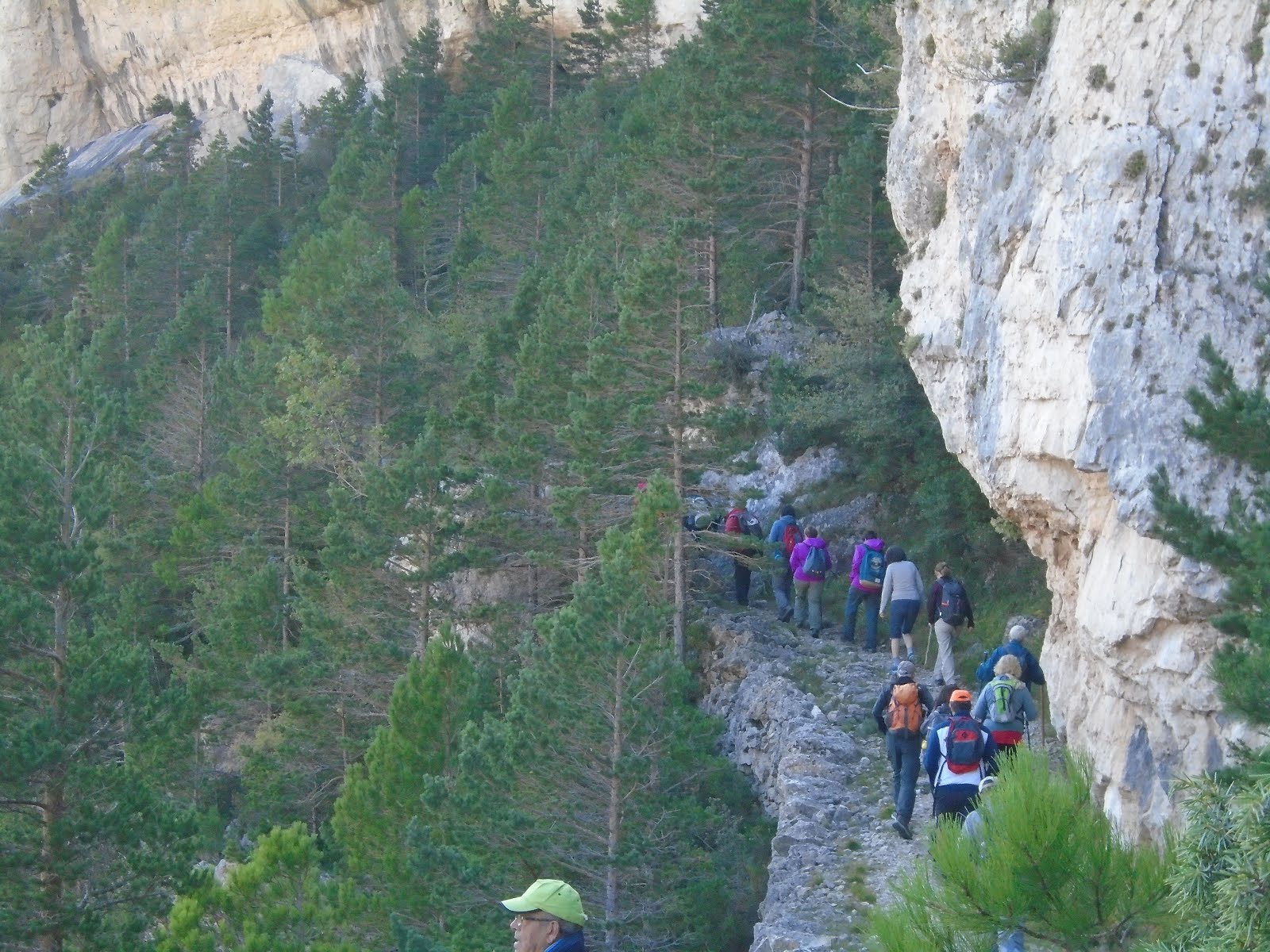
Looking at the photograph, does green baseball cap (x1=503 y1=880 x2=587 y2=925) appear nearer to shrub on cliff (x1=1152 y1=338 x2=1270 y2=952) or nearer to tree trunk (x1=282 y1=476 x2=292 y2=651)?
shrub on cliff (x1=1152 y1=338 x2=1270 y2=952)

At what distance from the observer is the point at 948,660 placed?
15.4 meters

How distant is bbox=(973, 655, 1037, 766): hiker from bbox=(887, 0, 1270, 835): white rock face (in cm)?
100

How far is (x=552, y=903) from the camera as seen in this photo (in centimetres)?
552

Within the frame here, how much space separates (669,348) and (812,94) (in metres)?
9.97

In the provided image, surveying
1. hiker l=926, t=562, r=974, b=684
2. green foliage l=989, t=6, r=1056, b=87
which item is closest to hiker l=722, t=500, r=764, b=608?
hiker l=926, t=562, r=974, b=684

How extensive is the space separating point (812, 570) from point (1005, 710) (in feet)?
26.8

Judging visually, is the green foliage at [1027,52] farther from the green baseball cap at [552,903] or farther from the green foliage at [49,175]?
the green foliage at [49,175]

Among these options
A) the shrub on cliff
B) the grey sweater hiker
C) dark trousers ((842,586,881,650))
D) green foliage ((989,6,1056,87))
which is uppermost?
green foliage ((989,6,1056,87))

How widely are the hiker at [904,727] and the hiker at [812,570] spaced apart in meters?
6.52

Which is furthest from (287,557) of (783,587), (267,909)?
(267,909)

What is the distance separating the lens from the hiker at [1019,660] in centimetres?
1222

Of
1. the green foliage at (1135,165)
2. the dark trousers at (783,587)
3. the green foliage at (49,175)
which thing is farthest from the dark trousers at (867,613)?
the green foliage at (49,175)

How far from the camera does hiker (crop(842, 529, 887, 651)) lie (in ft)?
57.8

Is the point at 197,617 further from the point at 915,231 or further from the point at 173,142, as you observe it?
the point at 173,142
